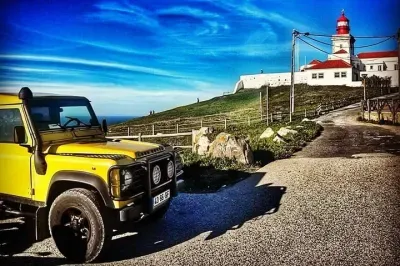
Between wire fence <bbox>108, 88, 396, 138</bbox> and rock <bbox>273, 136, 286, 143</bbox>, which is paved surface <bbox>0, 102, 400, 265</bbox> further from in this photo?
rock <bbox>273, 136, 286, 143</bbox>

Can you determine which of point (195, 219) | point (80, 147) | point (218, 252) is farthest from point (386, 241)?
point (80, 147)

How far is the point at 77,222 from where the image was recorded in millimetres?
4137

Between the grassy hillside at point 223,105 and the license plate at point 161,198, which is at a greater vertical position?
the grassy hillside at point 223,105

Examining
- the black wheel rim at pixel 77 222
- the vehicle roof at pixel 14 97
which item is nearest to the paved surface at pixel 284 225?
the black wheel rim at pixel 77 222

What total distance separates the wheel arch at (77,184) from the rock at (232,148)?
17.7 ft

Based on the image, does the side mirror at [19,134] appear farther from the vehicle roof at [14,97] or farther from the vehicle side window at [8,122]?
the vehicle roof at [14,97]

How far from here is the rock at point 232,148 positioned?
9250mm

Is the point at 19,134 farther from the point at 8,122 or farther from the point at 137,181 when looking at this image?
the point at 137,181

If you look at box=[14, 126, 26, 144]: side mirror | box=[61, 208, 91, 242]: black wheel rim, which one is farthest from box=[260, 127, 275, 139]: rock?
box=[14, 126, 26, 144]: side mirror

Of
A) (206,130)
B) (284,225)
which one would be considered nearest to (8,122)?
(284,225)

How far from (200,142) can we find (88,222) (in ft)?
21.5

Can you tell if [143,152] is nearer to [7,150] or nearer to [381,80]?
[7,150]

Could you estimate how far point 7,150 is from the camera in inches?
178

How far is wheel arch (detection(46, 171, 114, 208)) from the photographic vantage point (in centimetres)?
383
